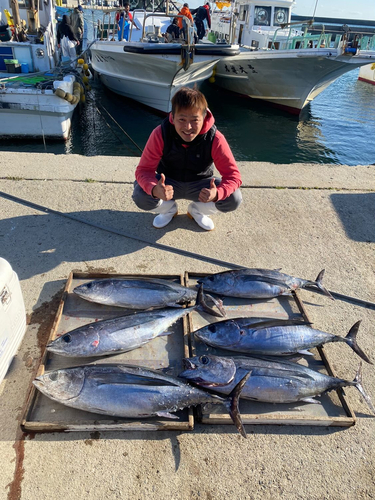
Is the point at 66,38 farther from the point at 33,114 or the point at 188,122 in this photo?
the point at 188,122

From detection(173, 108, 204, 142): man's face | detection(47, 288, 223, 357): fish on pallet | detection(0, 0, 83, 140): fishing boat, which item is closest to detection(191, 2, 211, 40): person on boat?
detection(0, 0, 83, 140): fishing boat

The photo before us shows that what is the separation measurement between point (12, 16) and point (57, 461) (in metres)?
12.6

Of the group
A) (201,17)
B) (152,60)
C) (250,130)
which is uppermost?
(201,17)

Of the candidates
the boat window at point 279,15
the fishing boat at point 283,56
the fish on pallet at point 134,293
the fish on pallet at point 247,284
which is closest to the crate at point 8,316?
the fish on pallet at point 134,293

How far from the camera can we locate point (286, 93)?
13.3 m

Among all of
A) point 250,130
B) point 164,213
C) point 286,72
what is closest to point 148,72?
point 250,130

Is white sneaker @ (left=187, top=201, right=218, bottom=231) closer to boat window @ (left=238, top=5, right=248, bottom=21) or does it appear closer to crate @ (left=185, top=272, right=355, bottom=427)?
crate @ (left=185, top=272, right=355, bottom=427)

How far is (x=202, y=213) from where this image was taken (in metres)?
3.50

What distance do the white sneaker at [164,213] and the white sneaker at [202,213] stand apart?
19cm

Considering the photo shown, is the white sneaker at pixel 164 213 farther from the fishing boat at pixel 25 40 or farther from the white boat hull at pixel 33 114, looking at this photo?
the fishing boat at pixel 25 40

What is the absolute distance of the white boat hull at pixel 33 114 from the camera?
317 inches

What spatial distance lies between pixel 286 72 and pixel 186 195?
37.2 ft

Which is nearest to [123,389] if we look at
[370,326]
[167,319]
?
[167,319]

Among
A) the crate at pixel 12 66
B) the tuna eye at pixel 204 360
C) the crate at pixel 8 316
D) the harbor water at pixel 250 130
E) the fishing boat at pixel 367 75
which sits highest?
the crate at pixel 12 66
